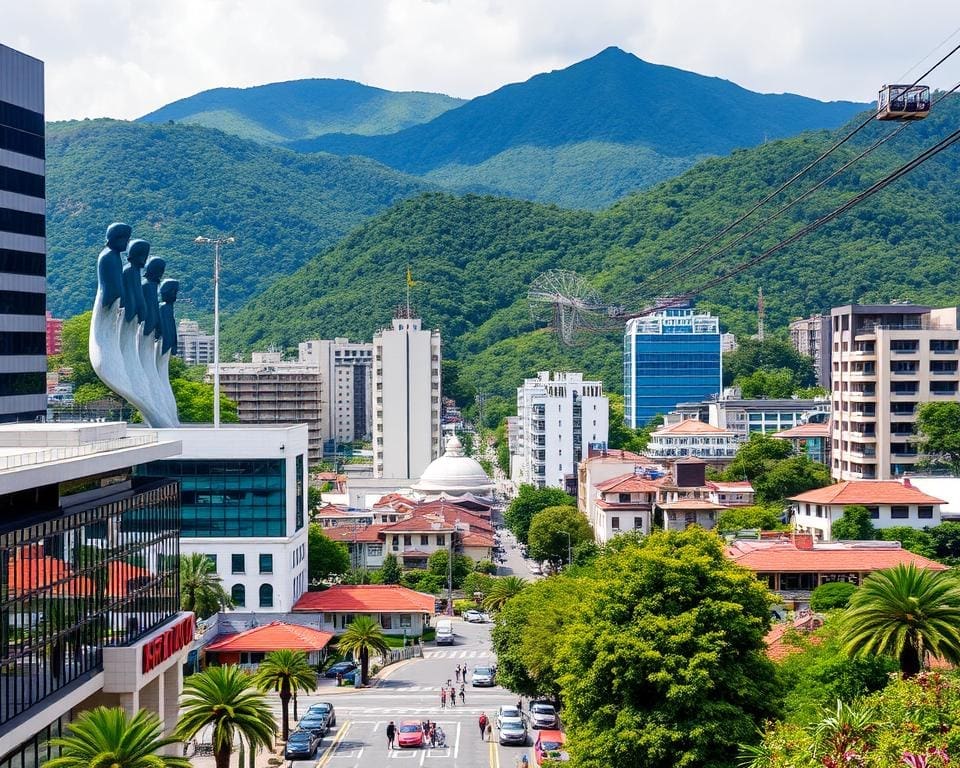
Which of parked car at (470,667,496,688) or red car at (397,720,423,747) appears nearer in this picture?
red car at (397,720,423,747)

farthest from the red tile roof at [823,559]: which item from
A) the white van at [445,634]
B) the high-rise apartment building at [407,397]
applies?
the high-rise apartment building at [407,397]

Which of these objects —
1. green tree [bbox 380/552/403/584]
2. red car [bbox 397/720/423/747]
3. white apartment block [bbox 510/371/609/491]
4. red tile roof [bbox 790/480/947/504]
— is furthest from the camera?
white apartment block [bbox 510/371/609/491]

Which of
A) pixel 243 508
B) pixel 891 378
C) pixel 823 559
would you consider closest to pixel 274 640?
pixel 243 508

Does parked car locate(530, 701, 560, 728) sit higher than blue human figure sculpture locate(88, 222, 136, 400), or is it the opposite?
blue human figure sculpture locate(88, 222, 136, 400)

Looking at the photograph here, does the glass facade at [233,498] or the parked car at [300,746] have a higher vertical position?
the glass facade at [233,498]

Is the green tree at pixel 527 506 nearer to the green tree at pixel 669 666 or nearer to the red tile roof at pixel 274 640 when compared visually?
the red tile roof at pixel 274 640

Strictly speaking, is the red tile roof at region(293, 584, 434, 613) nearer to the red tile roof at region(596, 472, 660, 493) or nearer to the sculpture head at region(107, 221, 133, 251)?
the red tile roof at region(596, 472, 660, 493)

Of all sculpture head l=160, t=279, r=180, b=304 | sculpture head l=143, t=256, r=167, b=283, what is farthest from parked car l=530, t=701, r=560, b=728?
sculpture head l=160, t=279, r=180, b=304
